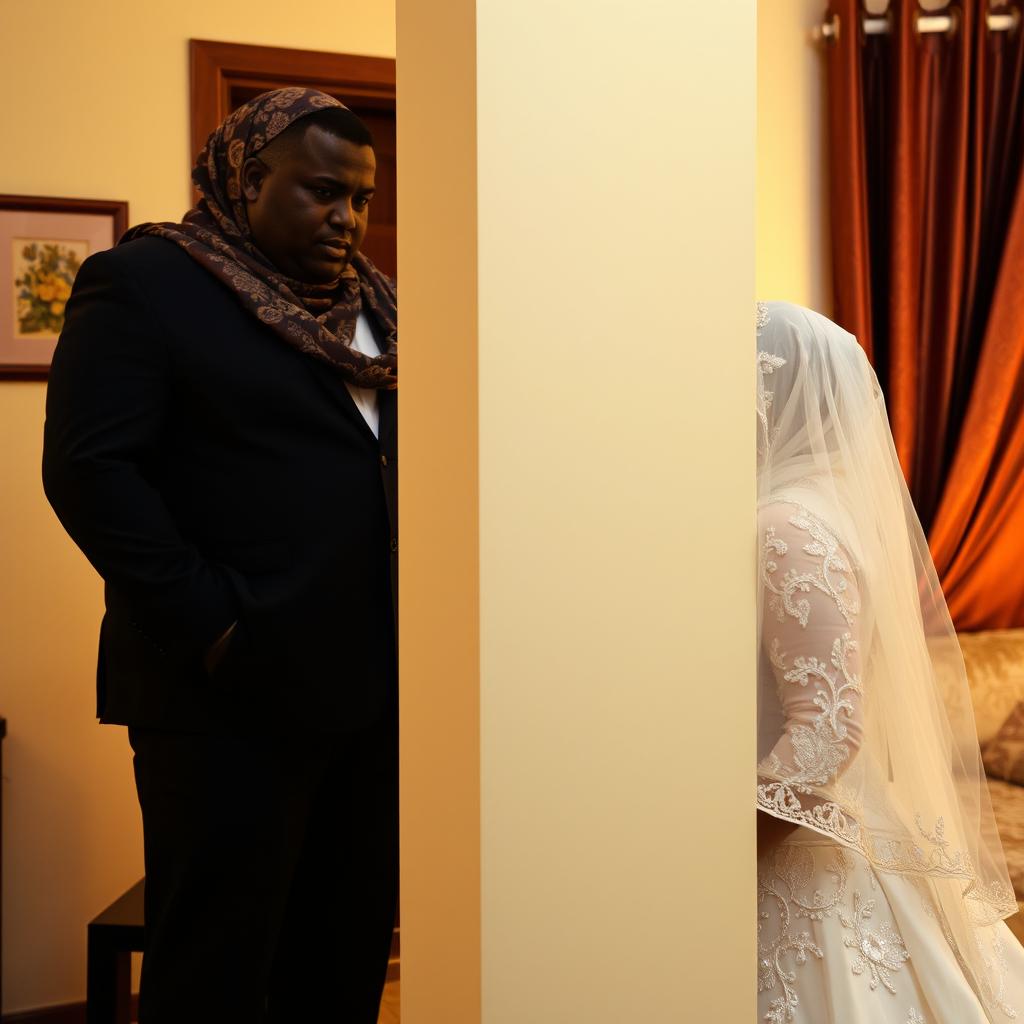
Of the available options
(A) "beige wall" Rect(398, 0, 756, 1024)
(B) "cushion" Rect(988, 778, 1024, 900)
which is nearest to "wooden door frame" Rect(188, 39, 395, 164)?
(A) "beige wall" Rect(398, 0, 756, 1024)

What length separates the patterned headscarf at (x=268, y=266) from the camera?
5.61 ft

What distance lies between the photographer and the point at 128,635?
67.2 inches

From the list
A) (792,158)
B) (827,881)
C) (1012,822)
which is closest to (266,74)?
(792,158)

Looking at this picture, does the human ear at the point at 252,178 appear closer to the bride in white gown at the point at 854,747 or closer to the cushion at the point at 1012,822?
the bride in white gown at the point at 854,747

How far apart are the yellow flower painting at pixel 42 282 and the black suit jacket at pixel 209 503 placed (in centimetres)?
122

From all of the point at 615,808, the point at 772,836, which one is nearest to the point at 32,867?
the point at 772,836

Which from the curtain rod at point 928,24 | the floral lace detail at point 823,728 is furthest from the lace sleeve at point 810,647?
the curtain rod at point 928,24

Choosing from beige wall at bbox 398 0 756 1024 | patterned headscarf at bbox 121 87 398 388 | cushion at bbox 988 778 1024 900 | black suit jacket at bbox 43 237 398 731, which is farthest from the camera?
cushion at bbox 988 778 1024 900

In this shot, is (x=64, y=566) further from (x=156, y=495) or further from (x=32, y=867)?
(x=156, y=495)

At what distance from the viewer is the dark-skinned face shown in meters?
1.79

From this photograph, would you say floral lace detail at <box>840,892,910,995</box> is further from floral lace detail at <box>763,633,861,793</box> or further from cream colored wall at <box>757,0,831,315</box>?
cream colored wall at <box>757,0,831,315</box>

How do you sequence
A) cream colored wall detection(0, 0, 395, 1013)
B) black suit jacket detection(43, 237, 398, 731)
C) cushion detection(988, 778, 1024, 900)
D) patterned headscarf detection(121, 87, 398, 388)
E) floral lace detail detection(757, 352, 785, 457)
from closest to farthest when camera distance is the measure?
floral lace detail detection(757, 352, 785, 457)
black suit jacket detection(43, 237, 398, 731)
patterned headscarf detection(121, 87, 398, 388)
cushion detection(988, 778, 1024, 900)
cream colored wall detection(0, 0, 395, 1013)

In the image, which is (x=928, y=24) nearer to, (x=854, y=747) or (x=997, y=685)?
(x=997, y=685)

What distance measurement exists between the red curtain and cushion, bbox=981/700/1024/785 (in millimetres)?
443
